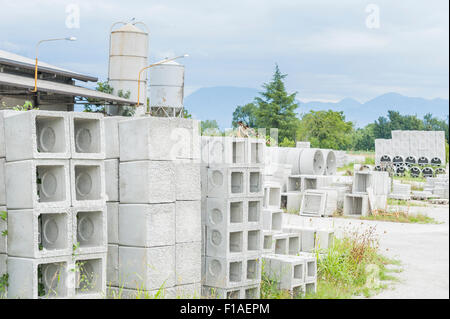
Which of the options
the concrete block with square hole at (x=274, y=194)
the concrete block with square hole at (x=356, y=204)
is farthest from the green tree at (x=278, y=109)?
the concrete block with square hole at (x=274, y=194)

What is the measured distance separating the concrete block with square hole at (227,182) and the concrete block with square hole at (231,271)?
2.73 feet

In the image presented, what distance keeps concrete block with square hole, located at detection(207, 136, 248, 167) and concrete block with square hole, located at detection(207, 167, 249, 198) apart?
0.09 meters

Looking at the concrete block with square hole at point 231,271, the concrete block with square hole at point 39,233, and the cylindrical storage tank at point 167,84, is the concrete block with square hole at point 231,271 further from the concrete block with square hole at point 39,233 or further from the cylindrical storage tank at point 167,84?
the cylindrical storage tank at point 167,84

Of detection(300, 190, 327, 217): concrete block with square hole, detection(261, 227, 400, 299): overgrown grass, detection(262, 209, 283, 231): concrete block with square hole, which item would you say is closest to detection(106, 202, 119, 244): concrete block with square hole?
detection(261, 227, 400, 299): overgrown grass

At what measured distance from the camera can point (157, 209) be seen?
20.4ft

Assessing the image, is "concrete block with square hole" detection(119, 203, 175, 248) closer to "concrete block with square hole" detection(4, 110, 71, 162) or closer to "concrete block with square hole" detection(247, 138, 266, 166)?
"concrete block with square hole" detection(4, 110, 71, 162)

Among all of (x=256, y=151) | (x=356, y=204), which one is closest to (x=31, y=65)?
(x=356, y=204)

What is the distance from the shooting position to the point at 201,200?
746 cm

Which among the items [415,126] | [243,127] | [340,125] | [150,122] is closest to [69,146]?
[150,122]

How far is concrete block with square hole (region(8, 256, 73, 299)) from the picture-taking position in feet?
18.2

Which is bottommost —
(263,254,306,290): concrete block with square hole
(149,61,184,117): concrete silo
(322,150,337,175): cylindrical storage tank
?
(263,254,306,290): concrete block with square hole

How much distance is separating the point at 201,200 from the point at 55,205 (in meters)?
2.30

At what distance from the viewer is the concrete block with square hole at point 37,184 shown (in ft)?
18.1
